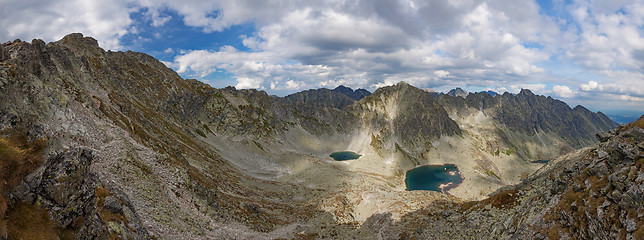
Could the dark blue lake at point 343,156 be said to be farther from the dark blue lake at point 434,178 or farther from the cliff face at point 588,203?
the cliff face at point 588,203

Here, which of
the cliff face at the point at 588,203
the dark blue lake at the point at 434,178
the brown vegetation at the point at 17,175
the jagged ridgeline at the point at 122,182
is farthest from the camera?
the dark blue lake at the point at 434,178

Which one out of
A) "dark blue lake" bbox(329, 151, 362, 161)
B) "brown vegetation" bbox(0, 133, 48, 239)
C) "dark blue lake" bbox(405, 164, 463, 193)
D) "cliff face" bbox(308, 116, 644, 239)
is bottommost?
"dark blue lake" bbox(405, 164, 463, 193)

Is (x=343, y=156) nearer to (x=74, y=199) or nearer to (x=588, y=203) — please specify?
(x=588, y=203)

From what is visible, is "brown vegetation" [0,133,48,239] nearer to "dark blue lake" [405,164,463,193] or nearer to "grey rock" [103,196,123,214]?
"grey rock" [103,196,123,214]

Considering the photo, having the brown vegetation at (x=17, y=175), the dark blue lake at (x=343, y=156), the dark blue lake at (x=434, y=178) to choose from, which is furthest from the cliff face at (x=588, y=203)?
the dark blue lake at (x=343, y=156)

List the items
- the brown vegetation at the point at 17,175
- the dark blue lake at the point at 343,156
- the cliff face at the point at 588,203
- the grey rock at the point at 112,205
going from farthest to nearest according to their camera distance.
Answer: the dark blue lake at the point at 343,156 < the grey rock at the point at 112,205 < the cliff face at the point at 588,203 < the brown vegetation at the point at 17,175

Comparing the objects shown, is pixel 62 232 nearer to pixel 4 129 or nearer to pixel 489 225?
pixel 4 129

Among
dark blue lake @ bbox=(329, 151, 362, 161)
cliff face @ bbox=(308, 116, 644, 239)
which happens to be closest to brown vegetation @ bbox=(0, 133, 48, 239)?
cliff face @ bbox=(308, 116, 644, 239)

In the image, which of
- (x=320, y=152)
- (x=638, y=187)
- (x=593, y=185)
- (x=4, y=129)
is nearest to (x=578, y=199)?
(x=593, y=185)
